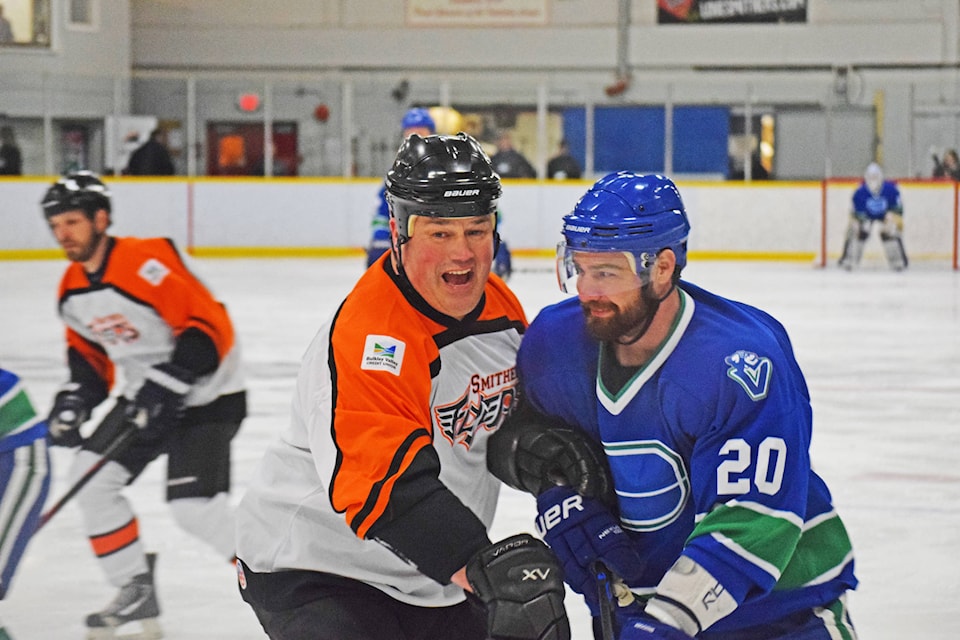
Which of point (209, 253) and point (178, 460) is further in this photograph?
point (209, 253)

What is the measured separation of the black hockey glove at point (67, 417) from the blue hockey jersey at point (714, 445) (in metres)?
1.53

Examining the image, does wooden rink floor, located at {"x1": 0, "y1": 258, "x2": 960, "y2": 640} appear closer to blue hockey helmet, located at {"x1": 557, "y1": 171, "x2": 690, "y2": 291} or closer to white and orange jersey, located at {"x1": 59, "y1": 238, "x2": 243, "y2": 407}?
white and orange jersey, located at {"x1": 59, "y1": 238, "x2": 243, "y2": 407}

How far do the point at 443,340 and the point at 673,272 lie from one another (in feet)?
0.97

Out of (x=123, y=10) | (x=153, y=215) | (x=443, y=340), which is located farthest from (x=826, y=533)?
(x=123, y=10)

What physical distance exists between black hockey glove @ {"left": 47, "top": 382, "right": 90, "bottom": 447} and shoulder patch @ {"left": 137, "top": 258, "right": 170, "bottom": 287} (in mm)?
316

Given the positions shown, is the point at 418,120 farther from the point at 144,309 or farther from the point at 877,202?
the point at 877,202

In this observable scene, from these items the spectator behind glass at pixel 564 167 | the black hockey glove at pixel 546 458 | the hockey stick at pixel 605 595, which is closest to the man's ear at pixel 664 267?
the black hockey glove at pixel 546 458

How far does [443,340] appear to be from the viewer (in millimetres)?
1838

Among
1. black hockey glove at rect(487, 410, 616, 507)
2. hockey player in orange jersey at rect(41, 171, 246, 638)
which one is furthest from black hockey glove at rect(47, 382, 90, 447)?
black hockey glove at rect(487, 410, 616, 507)

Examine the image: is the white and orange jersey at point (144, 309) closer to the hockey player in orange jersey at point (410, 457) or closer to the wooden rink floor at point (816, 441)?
the wooden rink floor at point (816, 441)

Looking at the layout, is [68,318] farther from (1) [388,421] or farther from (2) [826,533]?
(2) [826,533]

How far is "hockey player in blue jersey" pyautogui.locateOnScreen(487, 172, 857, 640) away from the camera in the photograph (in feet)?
5.52

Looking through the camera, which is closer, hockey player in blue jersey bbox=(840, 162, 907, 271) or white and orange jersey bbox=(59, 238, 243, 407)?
white and orange jersey bbox=(59, 238, 243, 407)

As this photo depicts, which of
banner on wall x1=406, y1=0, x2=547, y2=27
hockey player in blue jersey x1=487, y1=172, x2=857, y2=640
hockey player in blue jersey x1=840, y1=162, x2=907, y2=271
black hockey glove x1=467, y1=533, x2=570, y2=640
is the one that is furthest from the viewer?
banner on wall x1=406, y1=0, x2=547, y2=27
